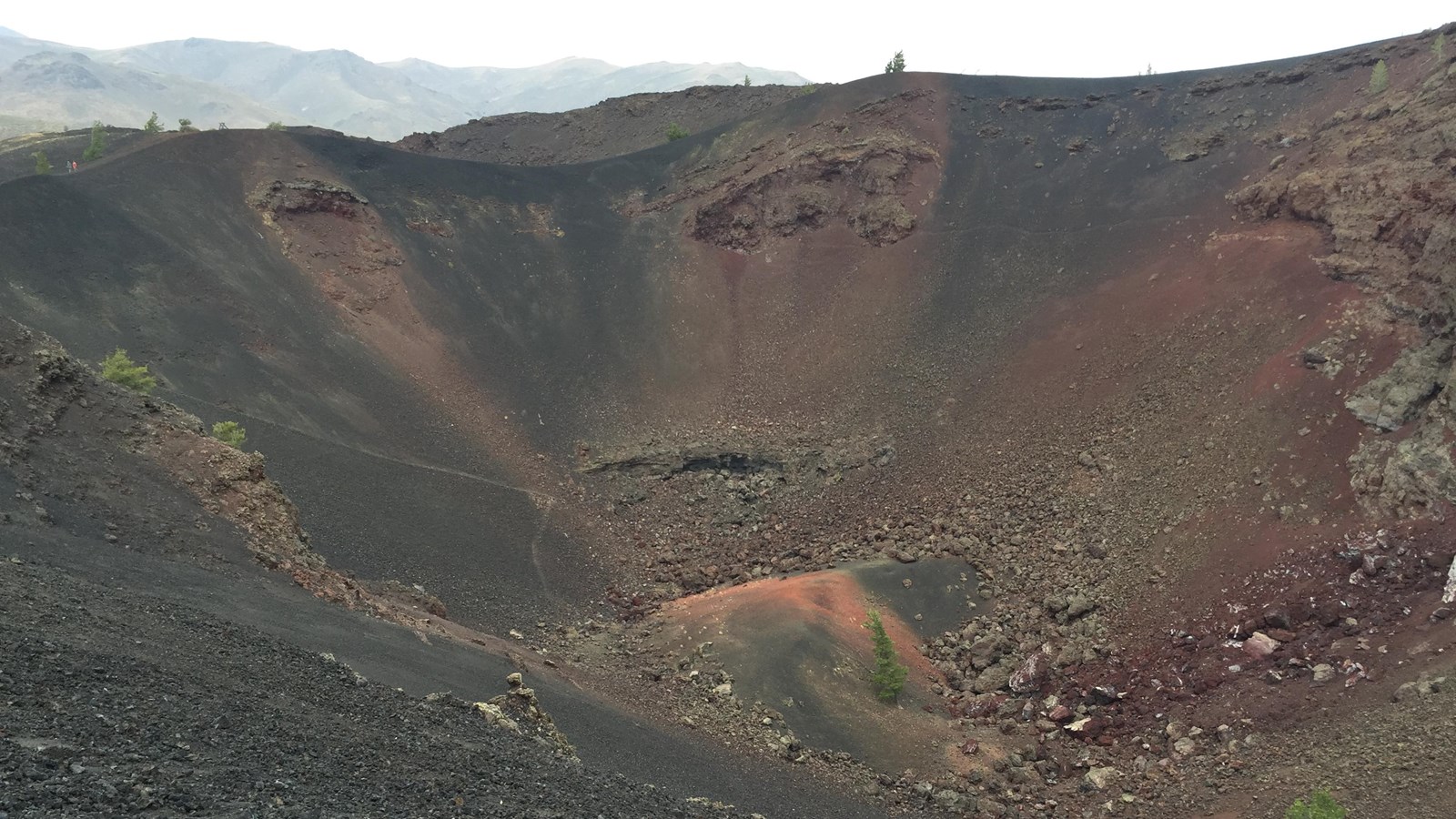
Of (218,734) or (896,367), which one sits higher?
(896,367)

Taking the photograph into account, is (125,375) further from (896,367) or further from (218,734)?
(896,367)

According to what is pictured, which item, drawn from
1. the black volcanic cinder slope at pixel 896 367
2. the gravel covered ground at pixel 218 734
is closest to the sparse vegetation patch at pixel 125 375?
the black volcanic cinder slope at pixel 896 367

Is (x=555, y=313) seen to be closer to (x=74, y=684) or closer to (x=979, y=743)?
(x=979, y=743)

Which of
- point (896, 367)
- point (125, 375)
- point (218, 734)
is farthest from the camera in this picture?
point (896, 367)

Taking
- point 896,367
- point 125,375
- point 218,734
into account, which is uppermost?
point 896,367

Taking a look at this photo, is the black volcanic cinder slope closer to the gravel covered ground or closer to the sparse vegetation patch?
the sparse vegetation patch

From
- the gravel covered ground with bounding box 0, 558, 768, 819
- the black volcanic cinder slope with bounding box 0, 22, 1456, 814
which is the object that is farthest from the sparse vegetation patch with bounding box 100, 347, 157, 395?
the gravel covered ground with bounding box 0, 558, 768, 819

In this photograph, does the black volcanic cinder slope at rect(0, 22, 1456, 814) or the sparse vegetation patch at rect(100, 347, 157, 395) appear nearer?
the black volcanic cinder slope at rect(0, 22, 1456, 814)

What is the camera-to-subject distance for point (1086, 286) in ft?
118

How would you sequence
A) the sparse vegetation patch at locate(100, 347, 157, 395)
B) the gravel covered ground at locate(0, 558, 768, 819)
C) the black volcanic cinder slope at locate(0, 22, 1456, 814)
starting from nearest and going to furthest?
the gravel covered ground at locate(0, 558, 768, 819), the black volcanic cinder slope at locate(0, 22, 1456, 814), the sparse vegetation patch at locate(100, 347, 157, 395)

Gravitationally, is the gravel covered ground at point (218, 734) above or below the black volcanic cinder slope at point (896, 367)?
below

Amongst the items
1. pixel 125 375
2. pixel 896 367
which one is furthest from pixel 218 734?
pixel 896 367

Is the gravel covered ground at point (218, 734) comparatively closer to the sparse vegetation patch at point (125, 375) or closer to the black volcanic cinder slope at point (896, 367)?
the black volcanic cinder slope at point (896, 367)

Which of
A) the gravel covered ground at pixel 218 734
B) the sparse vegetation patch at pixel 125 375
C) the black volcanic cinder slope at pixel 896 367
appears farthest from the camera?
the sparse vegetation patch at pixel 125 375
